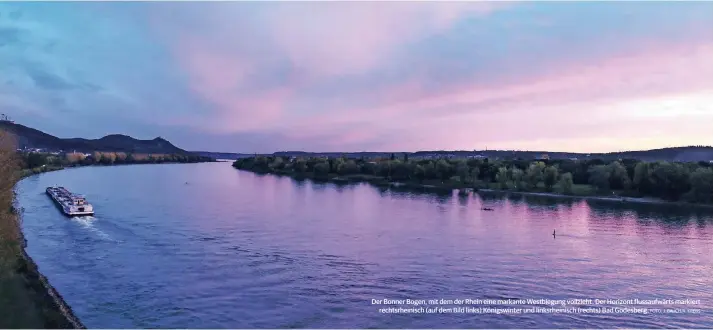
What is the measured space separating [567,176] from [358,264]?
48458 mm

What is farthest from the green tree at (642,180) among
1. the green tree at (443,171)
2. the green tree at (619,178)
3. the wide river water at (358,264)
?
the green tree at (443,171)

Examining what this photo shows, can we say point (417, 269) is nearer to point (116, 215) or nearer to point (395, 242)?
point (395, 242)

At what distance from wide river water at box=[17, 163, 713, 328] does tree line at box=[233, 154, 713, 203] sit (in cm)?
1218

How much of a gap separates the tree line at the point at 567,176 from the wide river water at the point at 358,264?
12.2m

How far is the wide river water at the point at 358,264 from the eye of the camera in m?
17.9

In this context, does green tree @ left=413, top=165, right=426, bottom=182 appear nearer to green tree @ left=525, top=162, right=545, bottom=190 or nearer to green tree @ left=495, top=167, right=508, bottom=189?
green tree @ left=495, top=167, right=508, bottom=189

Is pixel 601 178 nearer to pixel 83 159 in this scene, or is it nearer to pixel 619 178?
pixel 619 178

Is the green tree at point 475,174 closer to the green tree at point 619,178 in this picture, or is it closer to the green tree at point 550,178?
the green tree at point 550,178

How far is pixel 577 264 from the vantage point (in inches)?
1016

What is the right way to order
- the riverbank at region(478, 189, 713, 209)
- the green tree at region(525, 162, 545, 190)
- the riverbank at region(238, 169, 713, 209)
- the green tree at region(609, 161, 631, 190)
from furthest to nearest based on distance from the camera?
the green tree at region(525, 162, 545, 190) → the green tree at region(609, 161, 631, 190) → the riverbank at region(238, 169, 713, 209) → the riverbank at region(478, 189, 713, 209)

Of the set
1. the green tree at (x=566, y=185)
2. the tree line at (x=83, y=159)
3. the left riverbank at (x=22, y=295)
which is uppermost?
the tree line at (x=83, y=159)

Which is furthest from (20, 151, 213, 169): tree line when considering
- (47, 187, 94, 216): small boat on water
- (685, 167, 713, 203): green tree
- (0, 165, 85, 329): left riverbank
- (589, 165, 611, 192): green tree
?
(685, 167, 713, 203): green tree

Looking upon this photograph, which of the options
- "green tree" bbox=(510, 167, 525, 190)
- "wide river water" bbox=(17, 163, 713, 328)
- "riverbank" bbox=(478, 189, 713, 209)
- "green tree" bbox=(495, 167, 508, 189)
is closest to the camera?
"wide river water" bbox=(17, 163, 713, 328)

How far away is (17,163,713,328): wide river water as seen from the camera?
17.9 m
